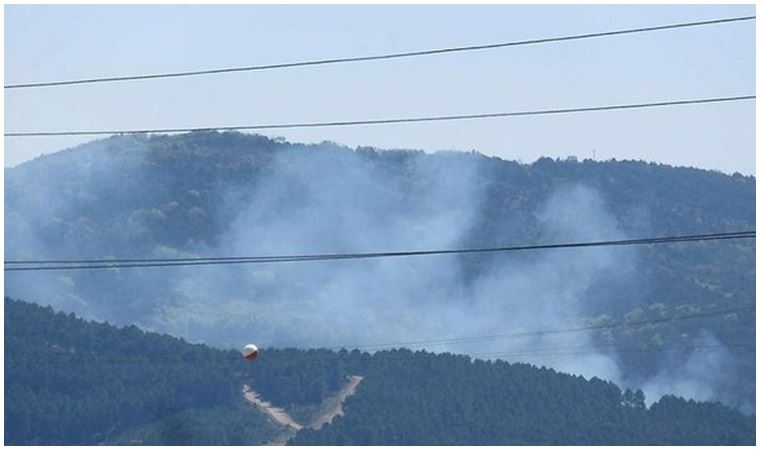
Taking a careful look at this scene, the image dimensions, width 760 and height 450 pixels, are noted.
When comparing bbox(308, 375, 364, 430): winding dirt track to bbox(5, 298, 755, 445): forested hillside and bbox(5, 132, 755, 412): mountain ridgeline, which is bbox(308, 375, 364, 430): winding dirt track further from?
bbox(5, 132, 755, 412): mountain ridgeline

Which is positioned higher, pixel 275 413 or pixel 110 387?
pixel 110 387

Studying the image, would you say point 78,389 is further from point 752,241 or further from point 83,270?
point 752,241

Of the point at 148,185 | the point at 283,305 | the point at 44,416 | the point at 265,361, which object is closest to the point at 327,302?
the point at 283,305

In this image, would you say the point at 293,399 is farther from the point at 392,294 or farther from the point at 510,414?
the point at 392,294

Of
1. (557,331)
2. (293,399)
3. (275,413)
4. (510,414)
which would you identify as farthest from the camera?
(557,331)

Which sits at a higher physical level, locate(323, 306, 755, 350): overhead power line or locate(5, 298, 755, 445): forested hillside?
locate(323, 306, 755, 350): overhead power line

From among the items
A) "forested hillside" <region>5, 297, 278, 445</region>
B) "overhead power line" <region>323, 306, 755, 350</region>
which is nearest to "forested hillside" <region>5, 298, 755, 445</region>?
"forested hillside" <region>5, 297, 278, 445</region>

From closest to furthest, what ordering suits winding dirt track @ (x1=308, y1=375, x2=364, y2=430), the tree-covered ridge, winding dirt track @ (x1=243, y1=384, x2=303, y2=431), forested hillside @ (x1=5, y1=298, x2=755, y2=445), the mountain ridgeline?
the tree-covered ridge
forested hillside @ (x1=5, y1=298, x2=755, y2=445)
winding dirt track @ (x1=243, y1=384, x2=303, y2=431)
winding dirt track @ (x1=308, y1=375, x2=364, y2=430)
the mountain ridgeline

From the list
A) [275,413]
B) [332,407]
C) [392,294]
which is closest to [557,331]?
[392,294]

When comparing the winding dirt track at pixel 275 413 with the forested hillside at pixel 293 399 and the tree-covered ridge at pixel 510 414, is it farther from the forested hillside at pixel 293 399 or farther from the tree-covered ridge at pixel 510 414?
the tree-covered ridge at pixel 510 414
